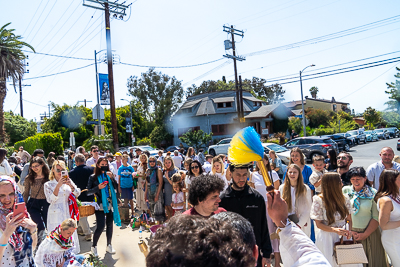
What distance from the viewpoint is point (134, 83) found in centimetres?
5441

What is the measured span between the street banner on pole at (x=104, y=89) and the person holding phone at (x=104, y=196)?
11737 mm

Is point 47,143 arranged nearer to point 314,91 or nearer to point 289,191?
point 289,191

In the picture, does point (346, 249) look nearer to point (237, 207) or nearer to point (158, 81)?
point (237, 207)

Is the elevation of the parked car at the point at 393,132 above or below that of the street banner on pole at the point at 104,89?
below

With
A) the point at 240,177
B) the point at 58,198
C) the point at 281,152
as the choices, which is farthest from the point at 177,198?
the point at 281,152

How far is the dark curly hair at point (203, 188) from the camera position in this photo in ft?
10.3

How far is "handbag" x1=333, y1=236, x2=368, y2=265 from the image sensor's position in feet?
11.7

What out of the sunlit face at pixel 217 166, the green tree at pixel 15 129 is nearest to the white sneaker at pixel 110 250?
the sunlit face at pixel 217 166

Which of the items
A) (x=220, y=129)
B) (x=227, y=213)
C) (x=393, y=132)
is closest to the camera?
(x=227, y=213)

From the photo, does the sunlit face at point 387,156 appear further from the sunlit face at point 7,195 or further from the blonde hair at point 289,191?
the sunlit face at point 7,195

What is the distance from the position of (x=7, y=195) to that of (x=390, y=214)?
14.8 ft

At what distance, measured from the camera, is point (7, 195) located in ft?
10.00

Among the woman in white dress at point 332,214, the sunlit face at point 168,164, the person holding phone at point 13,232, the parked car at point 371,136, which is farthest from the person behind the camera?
the parked car at point 371,136

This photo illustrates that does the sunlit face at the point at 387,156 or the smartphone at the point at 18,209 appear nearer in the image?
the smartphone at the point at 18,209
